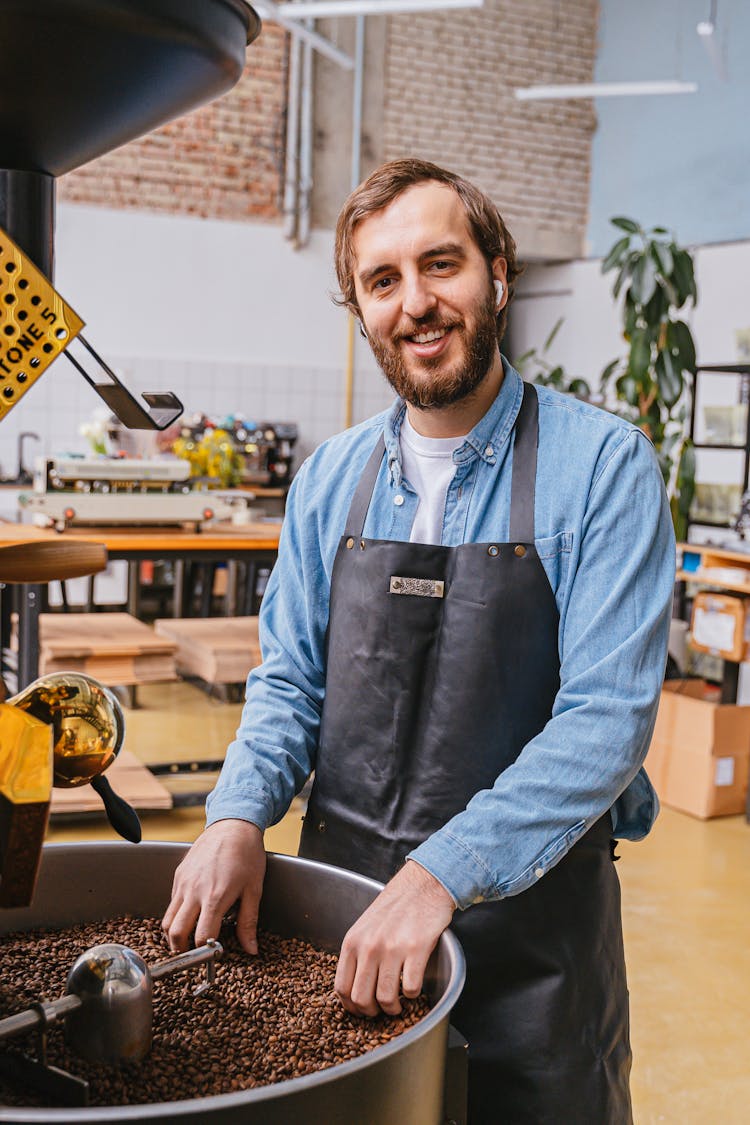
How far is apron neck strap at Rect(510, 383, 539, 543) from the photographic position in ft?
4.66

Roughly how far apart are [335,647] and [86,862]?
17.8 inches

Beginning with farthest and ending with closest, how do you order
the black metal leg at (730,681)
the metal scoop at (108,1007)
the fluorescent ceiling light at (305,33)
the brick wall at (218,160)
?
the brick wall at (218,160) → the fluorescent ceiling light at (305,33) → the black metal leg at (730,681) → the metal scoop at (108,1007)

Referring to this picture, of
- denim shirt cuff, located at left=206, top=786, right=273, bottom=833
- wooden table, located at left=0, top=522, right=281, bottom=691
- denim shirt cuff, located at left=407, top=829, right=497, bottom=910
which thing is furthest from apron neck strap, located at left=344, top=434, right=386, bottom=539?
wooden table, located at left=0, top=522, right=281, bottom=691

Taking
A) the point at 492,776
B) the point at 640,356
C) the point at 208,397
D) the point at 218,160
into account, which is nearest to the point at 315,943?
the point at 492,776

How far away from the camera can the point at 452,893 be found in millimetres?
1167

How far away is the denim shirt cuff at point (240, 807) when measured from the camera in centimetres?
132

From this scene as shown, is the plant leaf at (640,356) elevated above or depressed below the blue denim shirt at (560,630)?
above

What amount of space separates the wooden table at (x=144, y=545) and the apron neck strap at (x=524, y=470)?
2625 millimetres

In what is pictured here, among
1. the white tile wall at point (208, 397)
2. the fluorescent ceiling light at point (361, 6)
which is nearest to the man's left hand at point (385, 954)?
the fluorescent ceiling light at point (361, 6)

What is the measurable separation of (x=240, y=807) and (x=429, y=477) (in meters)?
0.49

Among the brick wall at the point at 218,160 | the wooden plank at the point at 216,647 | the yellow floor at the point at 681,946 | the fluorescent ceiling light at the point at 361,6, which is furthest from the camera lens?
the brick wall at the point at 218,160

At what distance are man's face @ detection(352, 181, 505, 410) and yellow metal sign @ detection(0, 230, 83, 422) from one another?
0.62 m

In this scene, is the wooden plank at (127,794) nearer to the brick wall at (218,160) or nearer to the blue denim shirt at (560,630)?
the blue denim shirt at (560,630)

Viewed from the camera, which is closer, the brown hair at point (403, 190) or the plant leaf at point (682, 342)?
the brown hair at point (403, 190)
